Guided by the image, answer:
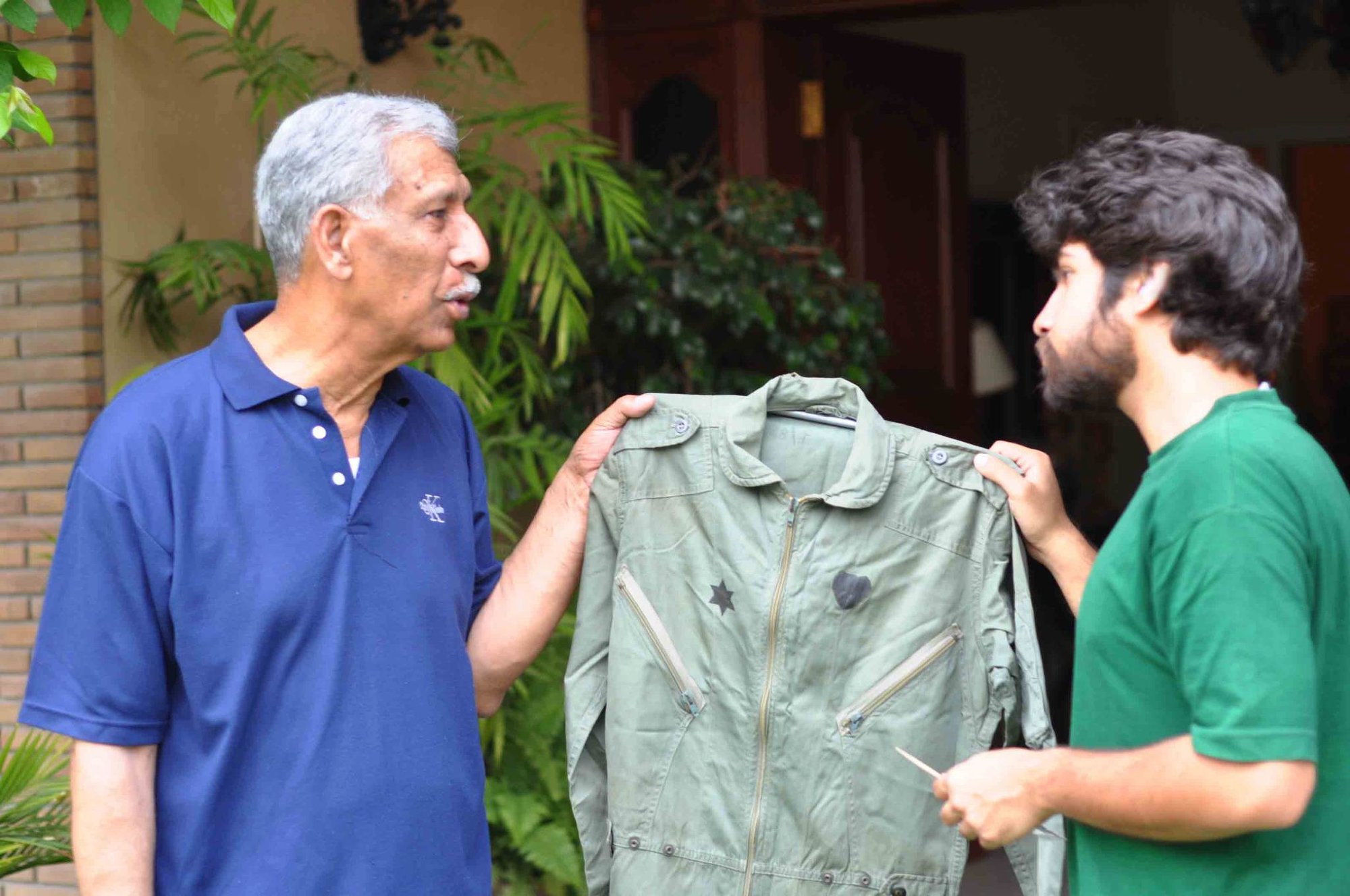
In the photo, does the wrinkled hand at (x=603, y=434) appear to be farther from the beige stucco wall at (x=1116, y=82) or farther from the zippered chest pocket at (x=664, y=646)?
the beige stucco wall at (x=1116, y=82)

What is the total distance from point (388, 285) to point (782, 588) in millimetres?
713

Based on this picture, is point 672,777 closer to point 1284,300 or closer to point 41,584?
point 1284,300

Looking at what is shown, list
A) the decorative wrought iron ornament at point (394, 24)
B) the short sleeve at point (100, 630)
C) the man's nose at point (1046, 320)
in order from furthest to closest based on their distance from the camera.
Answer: the decorative wrought iron ornament at point (394, 24), the short sleeve at point (100, 630), the man's nose at point (1046, 320)

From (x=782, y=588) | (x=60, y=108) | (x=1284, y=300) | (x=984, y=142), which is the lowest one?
(x=782, y=588)

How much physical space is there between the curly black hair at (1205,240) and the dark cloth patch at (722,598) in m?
0.79

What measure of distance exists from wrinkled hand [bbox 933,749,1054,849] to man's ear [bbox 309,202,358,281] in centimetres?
110

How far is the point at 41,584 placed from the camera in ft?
13.8

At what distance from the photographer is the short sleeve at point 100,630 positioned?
78.1 inches

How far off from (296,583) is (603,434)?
60cm

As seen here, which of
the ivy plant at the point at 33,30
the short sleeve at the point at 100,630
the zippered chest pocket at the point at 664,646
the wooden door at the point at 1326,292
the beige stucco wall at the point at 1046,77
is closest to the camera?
the short sleeve at the point at 100,630

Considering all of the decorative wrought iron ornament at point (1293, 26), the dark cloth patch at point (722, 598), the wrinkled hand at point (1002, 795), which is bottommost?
the wrinkled hand at point (1002, 795)

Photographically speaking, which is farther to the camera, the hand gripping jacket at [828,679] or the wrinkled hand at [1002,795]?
the hand gripping jacket at [828,679]

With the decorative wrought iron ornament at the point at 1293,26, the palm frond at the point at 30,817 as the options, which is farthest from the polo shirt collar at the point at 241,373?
the decorative wrought iron ornament at the point at 1293,26

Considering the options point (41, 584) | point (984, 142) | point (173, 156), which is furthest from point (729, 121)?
point (984, 142)
